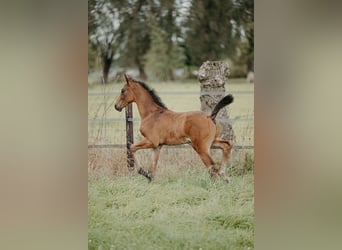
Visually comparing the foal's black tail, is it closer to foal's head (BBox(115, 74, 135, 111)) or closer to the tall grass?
the tall grass

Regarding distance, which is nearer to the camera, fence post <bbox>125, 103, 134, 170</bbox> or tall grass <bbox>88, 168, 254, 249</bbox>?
tall grass <bbox>88, 168, 254, 249</bbox>

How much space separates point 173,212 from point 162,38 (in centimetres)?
110

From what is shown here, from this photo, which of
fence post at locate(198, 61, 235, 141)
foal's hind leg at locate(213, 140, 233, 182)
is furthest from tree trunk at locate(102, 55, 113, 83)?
foal's hind leg at locate(213, 140, 233, 182)

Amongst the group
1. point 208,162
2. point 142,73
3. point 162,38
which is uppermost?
point 162,38

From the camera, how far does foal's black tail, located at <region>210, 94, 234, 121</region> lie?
10.8 ft

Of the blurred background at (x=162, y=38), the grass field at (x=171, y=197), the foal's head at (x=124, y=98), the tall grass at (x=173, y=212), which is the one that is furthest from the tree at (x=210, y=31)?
the tall grass at (x=173, y=212)

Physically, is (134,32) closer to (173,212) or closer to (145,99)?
(145,99)

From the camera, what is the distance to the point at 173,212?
129 inches

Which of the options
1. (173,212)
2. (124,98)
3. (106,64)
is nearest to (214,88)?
(124,98)

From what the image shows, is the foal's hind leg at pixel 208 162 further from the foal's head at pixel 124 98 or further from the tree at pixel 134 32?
the tree at pixel 134 32
